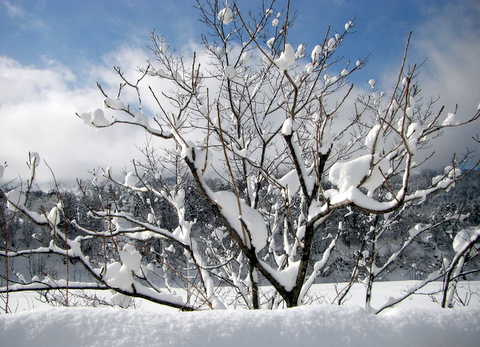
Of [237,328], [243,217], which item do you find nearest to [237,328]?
[237,328]

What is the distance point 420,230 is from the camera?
336 cm

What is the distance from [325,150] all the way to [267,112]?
2.91m

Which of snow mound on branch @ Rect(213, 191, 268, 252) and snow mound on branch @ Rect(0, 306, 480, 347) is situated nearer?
snow mound on branch @ Rect(0, 306, 480, 347)

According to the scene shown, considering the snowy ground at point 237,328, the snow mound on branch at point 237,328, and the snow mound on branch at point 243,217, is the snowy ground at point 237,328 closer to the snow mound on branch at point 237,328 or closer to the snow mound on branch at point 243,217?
the snow mound on branch at point 237,328

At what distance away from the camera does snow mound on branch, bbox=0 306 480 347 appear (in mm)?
712

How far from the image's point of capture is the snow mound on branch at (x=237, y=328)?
71 cm

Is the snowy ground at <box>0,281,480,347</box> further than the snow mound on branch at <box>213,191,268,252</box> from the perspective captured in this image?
No

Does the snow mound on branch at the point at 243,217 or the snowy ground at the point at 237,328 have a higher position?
the snow mound on branch at the point at 243,217

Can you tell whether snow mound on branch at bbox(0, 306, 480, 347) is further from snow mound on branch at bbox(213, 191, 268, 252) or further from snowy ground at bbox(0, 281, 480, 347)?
snow mound on branch at bbox(213, 191, 268, 252)

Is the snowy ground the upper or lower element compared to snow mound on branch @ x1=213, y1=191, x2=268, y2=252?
lower

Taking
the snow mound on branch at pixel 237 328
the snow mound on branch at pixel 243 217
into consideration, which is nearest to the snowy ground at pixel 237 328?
the snow mound on branch at pixel 237 328

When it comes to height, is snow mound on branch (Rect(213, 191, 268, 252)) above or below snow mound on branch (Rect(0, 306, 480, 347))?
above

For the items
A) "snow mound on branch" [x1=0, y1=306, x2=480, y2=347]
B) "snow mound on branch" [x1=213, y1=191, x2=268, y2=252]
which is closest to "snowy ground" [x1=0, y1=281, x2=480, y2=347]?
"snow mound on branch" [x1=0, y1=306, x2=480, y2=347]

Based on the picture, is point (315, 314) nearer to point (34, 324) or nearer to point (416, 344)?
point (416, 344)
